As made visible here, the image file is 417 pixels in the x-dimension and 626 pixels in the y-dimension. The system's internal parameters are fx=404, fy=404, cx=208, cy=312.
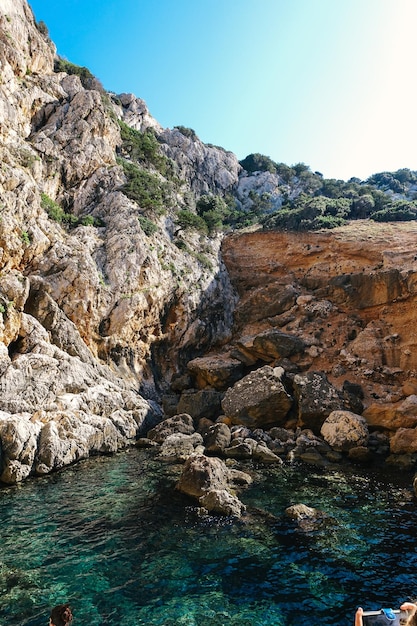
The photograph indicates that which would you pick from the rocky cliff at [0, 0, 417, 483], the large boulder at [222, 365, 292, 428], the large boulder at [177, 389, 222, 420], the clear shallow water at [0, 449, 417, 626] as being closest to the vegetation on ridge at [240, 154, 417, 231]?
the rocky cliff at [0, 0, 417, 483]

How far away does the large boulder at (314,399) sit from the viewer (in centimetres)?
2486

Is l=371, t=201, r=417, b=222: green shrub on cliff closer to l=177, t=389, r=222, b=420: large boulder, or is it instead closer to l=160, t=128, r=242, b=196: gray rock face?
l=160, t=128, r=242, b=196: gray rock face

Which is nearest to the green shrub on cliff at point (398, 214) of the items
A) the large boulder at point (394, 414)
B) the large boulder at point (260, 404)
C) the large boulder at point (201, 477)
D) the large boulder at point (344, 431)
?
the large boulder at point (394, 414)

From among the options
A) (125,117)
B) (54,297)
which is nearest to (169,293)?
(54,297)

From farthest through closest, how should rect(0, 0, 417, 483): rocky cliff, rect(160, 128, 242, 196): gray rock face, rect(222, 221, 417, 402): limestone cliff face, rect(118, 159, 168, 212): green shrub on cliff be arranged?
rect(160, 128, 242, 196): gray rock face < rect(118, 159, 168, 212): green shrub on cliff < rect(222, 221, 417, 402): limestone cliff face < rect(0, 0, 417, 483): rocky cliff

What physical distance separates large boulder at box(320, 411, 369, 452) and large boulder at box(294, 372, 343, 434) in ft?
2.62

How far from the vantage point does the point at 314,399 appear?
25578mm

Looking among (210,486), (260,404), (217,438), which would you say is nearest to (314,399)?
(260,404)

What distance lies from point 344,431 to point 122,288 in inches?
726

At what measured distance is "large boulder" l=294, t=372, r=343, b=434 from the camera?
24.9 meters

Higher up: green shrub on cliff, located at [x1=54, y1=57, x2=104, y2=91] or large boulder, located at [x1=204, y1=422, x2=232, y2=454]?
green shrub on cliff, located at [x1=54, y1=57, x2=104, y2=91]

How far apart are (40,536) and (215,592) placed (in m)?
5.79

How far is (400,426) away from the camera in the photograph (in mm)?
23188

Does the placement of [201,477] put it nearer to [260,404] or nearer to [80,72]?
[260,404]
